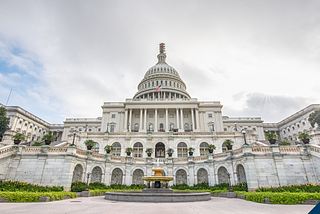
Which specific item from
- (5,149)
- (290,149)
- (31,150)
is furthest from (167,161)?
(5,149)

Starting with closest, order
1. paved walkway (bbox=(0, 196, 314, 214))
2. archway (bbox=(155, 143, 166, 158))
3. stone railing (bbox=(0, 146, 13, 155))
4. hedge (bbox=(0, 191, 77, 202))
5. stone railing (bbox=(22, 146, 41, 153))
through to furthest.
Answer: paved walkway (bbox=(0, 196, 314, 214))
hedge (bbox=(0, 191, 77, 202))
stone railing (bbox=(0, 146, 13, 155))
stone railing (bbox=(22, 146, 41, 153))
archway (bbox=(155, 143, 166, 158))

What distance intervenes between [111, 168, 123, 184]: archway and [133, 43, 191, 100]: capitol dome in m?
61.1

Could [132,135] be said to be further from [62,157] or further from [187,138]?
[62,157]

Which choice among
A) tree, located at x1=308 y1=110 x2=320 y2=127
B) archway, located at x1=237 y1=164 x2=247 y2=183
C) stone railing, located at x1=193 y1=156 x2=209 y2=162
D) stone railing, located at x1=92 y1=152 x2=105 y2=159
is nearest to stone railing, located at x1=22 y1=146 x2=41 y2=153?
stone railing, located at x1=92 y1=152 x2=105 y2=159

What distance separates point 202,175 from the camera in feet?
102

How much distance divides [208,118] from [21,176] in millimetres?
64551

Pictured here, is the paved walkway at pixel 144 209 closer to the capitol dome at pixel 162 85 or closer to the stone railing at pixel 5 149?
the stone railing at pixel 5 149

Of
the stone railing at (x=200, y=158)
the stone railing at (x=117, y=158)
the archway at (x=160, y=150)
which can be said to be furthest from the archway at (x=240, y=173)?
the archway at (x=160, y=150)

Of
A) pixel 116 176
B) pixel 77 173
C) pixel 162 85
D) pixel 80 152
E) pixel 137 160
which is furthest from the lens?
pixel 162 85

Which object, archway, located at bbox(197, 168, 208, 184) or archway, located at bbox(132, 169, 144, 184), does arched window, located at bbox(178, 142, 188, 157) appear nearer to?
archway, located at bbox(197, 168, 208, 184)

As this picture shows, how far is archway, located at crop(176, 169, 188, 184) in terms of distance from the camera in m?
32.2

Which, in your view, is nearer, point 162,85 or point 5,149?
point 5,149

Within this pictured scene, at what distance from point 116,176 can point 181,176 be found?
10788 mm

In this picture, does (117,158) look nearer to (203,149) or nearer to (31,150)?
(31,150)
